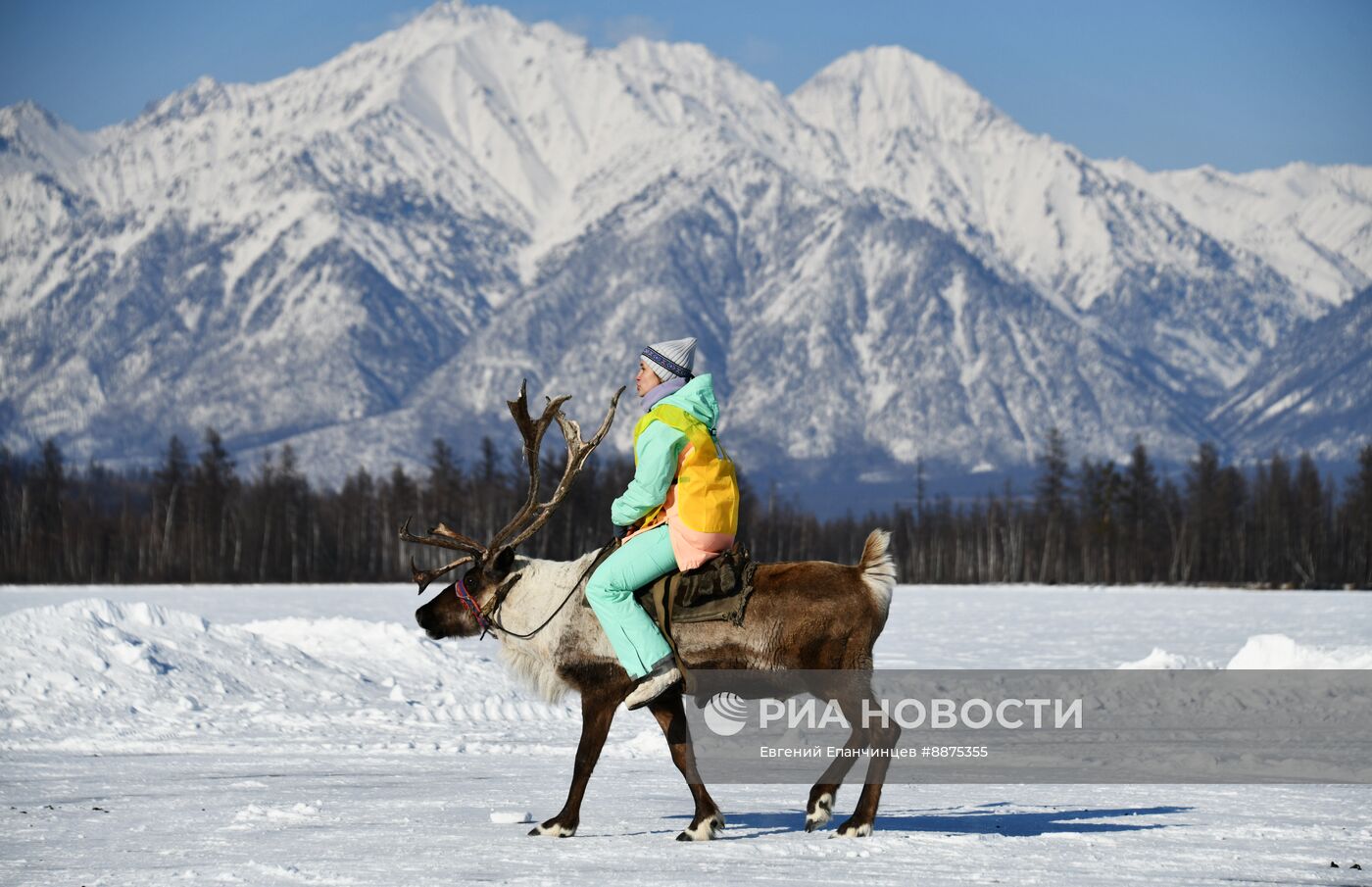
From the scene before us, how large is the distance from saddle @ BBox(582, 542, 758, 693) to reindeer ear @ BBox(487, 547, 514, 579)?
1180 mm

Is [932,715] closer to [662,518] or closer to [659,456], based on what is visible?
[662,518]

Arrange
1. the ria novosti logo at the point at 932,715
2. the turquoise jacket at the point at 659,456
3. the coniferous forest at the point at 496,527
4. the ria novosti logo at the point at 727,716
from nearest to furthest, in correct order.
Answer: the turquoise jacket at the point at 659,456, the ria novosti logo at the point at 727,716, the ria novosti logo at the point at 932,715, the coniferous forest at the point at 496,527

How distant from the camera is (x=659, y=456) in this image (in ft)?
34.6

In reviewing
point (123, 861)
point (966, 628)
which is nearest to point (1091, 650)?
point (966, 628)

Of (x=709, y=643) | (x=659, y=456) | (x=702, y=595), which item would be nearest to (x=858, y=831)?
(x=709, y=643)

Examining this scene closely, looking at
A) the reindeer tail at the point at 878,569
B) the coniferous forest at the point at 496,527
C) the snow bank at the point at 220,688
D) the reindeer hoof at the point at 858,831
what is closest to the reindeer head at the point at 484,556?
the reindeer tail at the point at 878,569

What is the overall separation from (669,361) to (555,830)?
125 inches

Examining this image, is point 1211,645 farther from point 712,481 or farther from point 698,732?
point 712,481

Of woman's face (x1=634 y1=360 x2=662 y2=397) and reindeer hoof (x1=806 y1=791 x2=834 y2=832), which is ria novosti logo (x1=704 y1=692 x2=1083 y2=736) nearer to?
reindeer hoof (x1=806 y1=791 x2=834 y2=832)

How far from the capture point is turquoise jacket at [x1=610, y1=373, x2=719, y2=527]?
10547 millimetres

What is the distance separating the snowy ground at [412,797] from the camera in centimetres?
968

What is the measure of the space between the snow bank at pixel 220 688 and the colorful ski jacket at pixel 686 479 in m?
7.94

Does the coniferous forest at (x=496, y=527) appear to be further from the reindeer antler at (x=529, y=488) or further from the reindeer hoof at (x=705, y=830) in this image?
the reindeer hoof at (x=705, y=830)

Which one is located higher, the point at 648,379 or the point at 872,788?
the point at 648,379
